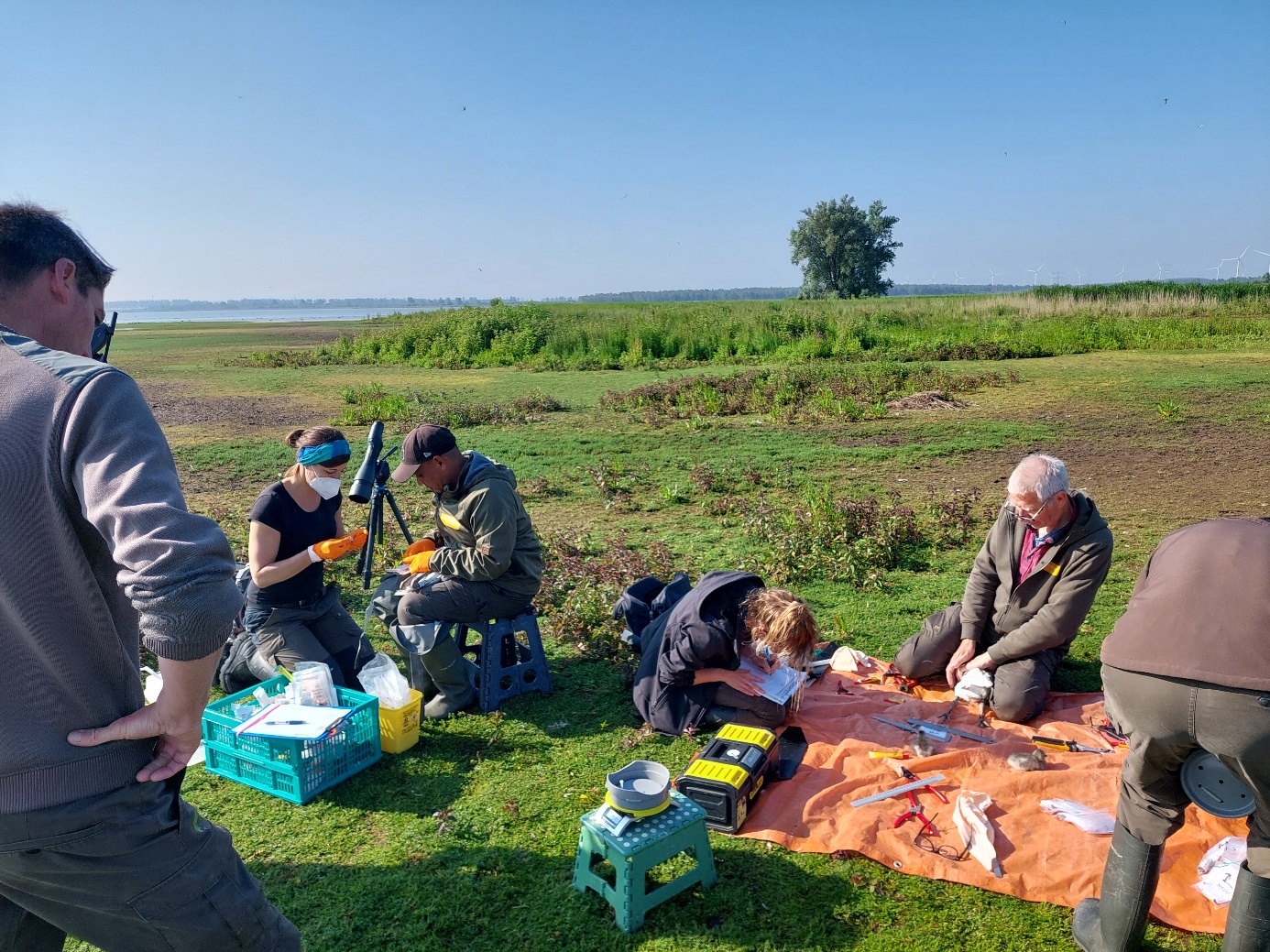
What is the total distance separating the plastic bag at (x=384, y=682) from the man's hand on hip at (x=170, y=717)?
2.74m

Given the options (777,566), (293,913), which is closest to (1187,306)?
(777,566)

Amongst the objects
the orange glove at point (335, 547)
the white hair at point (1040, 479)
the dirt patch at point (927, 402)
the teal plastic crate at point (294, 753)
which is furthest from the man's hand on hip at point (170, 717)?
the dirt patch at point (927, 402)

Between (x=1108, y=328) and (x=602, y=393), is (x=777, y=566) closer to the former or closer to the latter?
(x=602, y=393)

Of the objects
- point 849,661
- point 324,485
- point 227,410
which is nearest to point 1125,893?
point 849,661

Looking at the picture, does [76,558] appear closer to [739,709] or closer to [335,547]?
[335,547]

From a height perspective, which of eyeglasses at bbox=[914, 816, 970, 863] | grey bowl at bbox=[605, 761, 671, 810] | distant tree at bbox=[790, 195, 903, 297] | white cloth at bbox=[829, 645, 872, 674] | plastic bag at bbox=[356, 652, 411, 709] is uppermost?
distant tree at bbox=[790, 195, 903, 297]

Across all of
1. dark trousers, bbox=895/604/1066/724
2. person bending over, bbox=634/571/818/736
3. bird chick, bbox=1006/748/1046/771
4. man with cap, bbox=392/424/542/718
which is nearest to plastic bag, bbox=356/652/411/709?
man with cap, bbox=392/424/542/718

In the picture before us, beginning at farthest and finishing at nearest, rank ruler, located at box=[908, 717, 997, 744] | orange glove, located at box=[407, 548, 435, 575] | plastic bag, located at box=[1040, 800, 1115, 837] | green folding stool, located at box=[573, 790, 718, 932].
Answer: orange glove, located at box=[407, 548, 435, 575] < ruler, located at box=[908, 717, 997, 744] < plastic bag, located at box=[1040, 800, 1115, 837] < green folding stool, located at box=[573, 790, 718, 932]

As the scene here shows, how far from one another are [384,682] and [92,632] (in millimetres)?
3032

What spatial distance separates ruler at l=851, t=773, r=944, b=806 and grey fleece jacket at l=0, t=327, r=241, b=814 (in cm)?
324

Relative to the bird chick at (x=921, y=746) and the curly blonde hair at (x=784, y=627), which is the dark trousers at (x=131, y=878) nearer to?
the curly blonde hair at (x=784, y=627)

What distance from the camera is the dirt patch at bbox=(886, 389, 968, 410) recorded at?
15.9m

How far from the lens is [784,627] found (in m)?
4.32

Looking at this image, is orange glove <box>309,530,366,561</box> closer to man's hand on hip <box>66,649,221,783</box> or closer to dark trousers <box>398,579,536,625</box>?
dark trousers <box>398,579,536,625</box>
